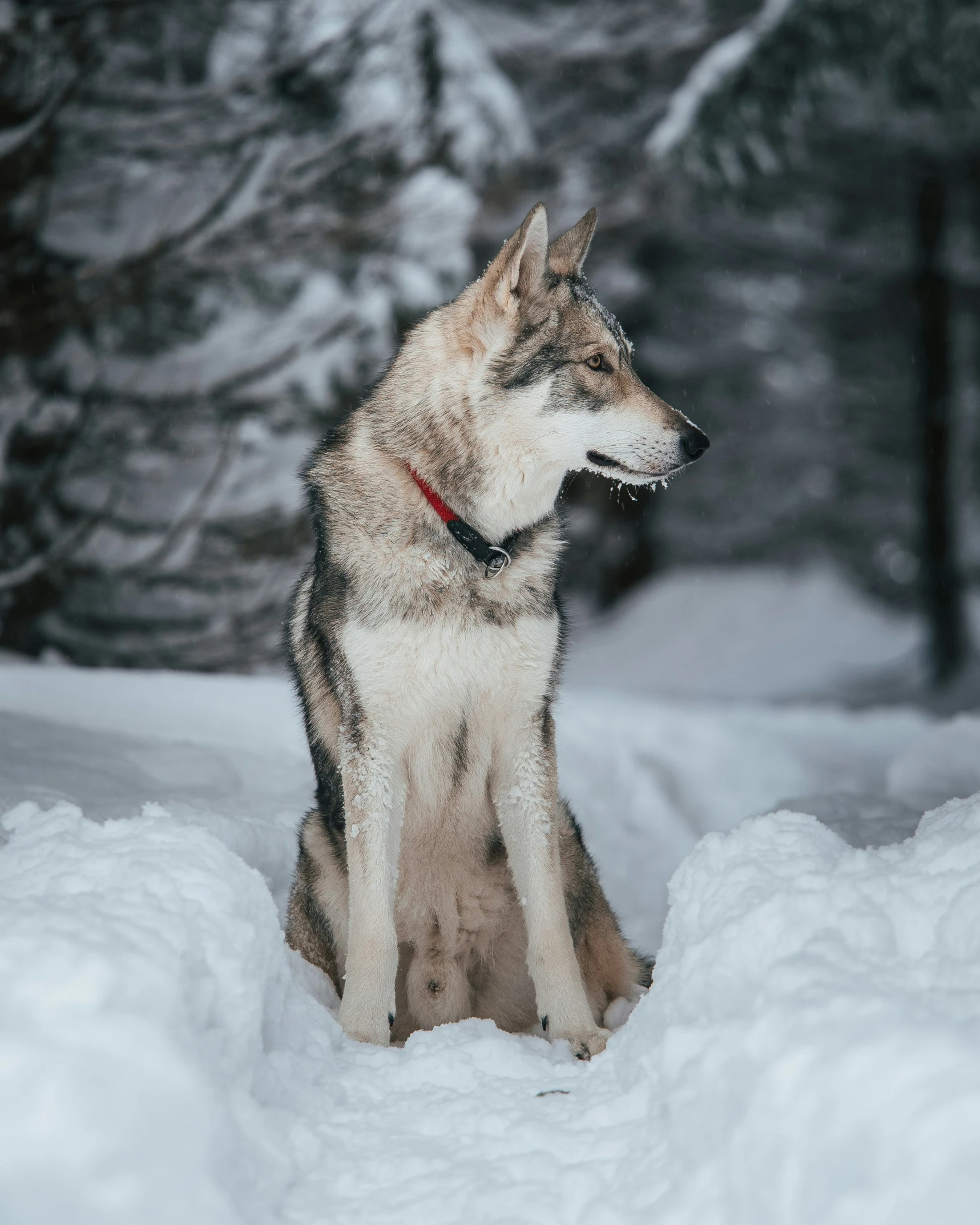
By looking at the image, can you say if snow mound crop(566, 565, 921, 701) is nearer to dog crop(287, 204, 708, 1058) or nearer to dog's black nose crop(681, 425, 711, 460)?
dog crop(287, 204, 708, 1058)

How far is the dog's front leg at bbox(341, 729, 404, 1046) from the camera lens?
2928 mm

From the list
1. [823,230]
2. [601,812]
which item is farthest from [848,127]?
[601,812]

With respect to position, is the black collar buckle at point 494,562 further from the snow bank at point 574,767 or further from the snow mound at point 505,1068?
the snow bank at point 574,767

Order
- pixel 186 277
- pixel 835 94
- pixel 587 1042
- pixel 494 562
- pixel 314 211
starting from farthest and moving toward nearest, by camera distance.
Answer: pixel 835 94, pixel 314 211, pixel 186 277, pixel 494 562, pixel 587 1042

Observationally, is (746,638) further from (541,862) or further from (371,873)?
(371,873)

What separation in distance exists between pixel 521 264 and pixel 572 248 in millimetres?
323

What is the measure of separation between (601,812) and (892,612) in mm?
12546

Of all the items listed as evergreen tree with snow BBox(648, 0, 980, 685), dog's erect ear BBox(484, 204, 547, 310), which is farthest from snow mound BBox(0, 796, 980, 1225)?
evergreen tree with snow BBox(648, 0, 980, 685)

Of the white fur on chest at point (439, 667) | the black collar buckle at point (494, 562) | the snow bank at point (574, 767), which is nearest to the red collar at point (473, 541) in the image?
the black collar buckle at point (494, 562)

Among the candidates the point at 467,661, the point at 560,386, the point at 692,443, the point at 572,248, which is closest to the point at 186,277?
the point at 572,248

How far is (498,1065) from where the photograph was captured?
99.5 inches

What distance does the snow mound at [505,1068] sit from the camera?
1.61 metres

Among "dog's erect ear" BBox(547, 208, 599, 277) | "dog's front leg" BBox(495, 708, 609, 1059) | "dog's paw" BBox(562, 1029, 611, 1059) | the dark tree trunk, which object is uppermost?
"dog's erect ear" BBox(547, 208, 599, 277)

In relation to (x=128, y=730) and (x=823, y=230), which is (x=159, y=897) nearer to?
(x=128, y=730)
